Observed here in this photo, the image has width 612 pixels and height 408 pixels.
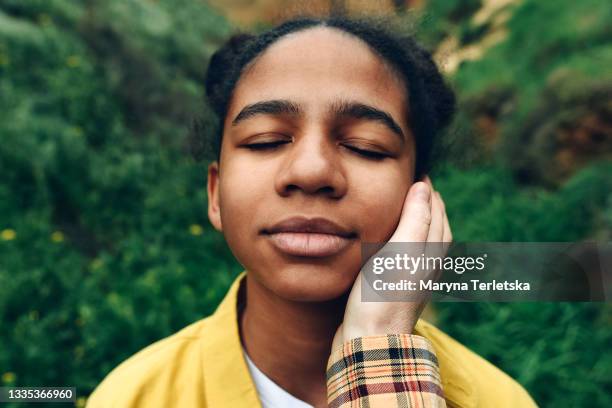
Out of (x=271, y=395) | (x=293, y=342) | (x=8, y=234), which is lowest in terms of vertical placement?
(x=271, y=395)

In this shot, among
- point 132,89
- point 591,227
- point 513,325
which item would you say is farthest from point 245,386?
point 132,89

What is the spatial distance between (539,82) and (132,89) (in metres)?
3.16

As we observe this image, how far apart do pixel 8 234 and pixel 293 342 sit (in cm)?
220

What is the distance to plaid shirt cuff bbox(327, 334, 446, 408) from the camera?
4.60ft

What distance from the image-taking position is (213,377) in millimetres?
1660

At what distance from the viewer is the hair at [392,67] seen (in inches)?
69.6

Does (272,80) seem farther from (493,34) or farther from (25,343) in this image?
(493,34)

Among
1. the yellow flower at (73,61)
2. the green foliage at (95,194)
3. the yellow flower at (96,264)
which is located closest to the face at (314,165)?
the green foliage at (95,194)

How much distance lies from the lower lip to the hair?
49cm

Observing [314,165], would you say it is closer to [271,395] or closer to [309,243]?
[309,243]

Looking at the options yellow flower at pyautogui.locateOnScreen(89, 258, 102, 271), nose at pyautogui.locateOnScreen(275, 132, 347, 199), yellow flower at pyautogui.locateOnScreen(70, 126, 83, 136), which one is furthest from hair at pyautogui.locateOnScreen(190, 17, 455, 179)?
yellow flower at pyautogui.locateOnScreen(70, 126, 83, 136)

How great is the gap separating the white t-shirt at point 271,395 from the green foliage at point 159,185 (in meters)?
1.07

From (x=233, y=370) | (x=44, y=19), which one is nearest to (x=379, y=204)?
(x=233, y=370)

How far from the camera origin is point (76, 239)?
361 cm
